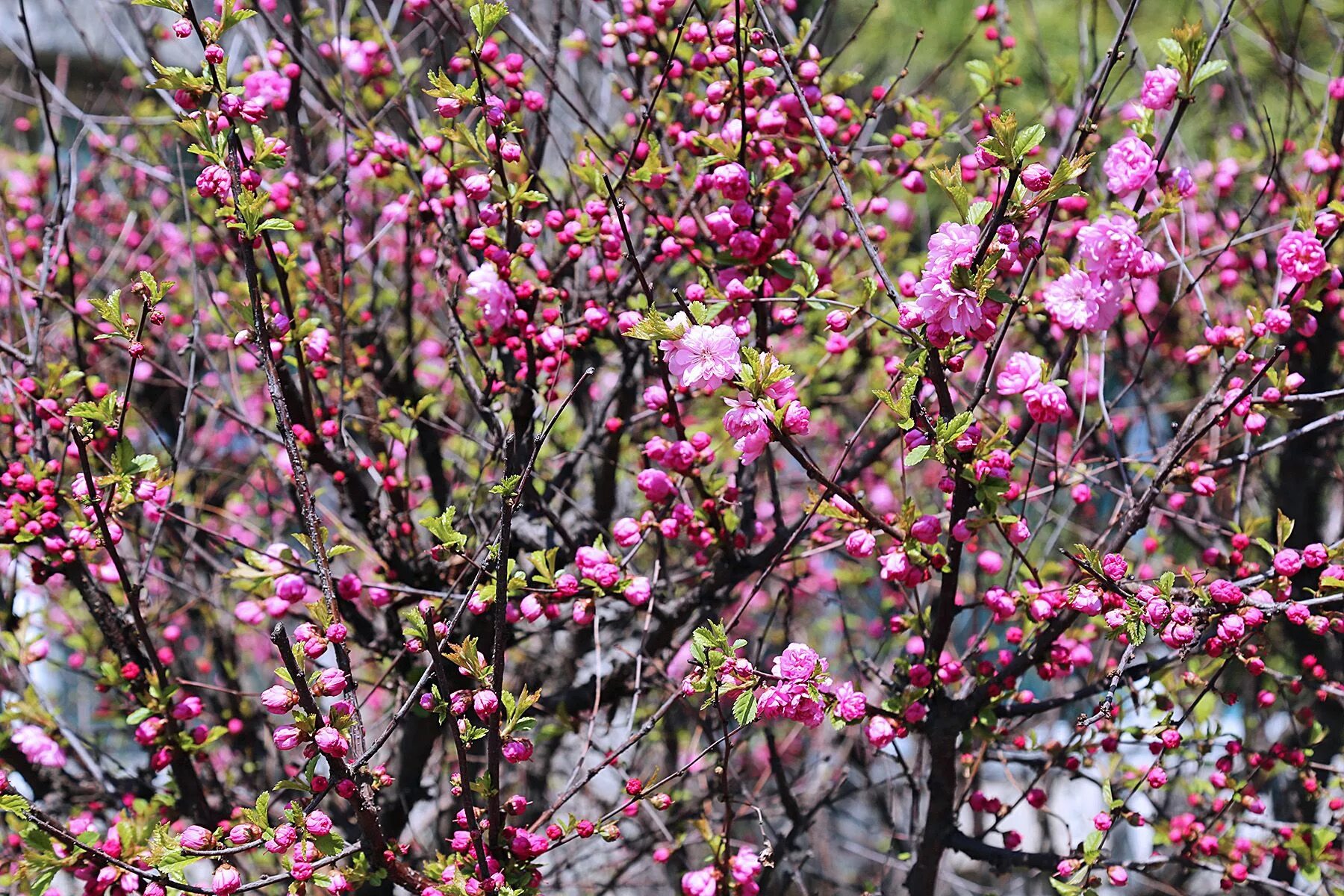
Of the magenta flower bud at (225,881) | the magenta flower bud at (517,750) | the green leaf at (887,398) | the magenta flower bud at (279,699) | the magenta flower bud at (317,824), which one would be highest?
the green leaf at (887,398)

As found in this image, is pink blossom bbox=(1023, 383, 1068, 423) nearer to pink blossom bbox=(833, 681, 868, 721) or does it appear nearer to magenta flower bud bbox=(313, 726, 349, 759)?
pink blossom bbox=(833, 681, 868, 721)

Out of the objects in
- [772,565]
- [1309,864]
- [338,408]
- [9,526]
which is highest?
[338,408]

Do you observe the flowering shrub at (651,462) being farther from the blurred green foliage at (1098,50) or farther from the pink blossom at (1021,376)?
the blurred green foliage at (1098,50)

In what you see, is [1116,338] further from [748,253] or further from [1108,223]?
[748,253]

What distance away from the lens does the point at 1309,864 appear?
2.20m

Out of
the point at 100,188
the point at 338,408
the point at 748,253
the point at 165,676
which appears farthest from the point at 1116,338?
the point at 100,188

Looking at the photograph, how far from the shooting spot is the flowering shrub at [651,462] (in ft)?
5.43

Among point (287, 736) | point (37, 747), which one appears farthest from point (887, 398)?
point (37, 747)

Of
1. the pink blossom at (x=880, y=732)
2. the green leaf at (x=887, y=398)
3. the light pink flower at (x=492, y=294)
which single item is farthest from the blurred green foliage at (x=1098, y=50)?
the pink blossom at (x=880, y=732)

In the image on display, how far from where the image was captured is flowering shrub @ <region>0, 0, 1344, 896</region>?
65.2 inches

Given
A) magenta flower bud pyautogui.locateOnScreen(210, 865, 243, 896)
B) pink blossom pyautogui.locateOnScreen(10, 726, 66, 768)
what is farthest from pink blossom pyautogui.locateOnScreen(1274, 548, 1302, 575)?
pink blossom pyautogui.locateOnScreen(10, 726, 66, 768)

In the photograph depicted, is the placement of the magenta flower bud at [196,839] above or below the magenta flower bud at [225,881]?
above

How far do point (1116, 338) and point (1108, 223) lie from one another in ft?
5.37

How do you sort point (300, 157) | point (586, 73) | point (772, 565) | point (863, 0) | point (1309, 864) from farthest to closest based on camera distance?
point (863, 0) → point (586, 73) → point (300, 157) → point (1309, 864) → point (772, 565)
